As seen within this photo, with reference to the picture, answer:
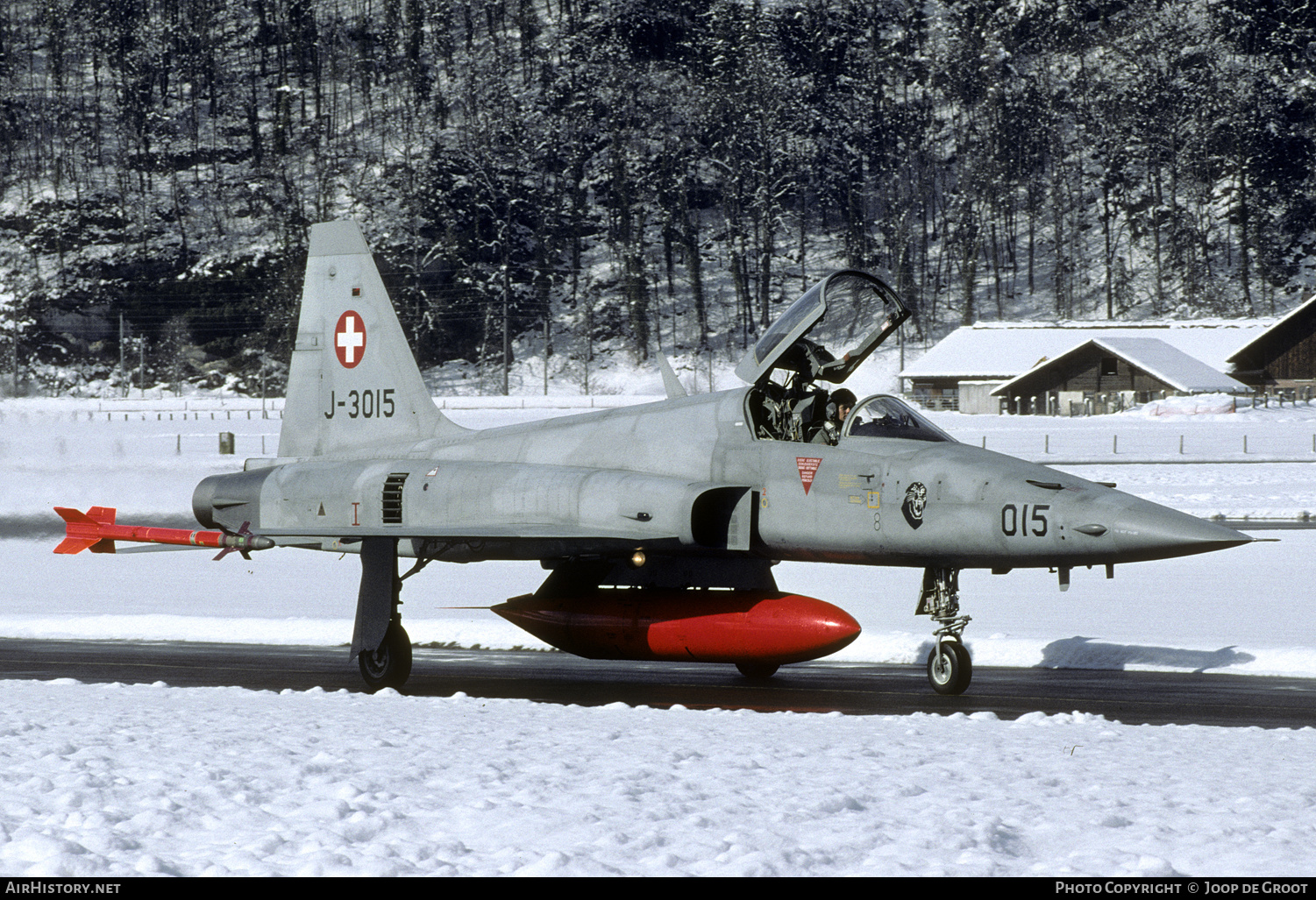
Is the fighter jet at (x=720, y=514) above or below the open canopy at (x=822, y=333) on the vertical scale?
below

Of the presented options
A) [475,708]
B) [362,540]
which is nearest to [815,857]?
[475,708]

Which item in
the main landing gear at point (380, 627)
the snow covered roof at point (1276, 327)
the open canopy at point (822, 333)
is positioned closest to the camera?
the open canopy at point (822, 333)

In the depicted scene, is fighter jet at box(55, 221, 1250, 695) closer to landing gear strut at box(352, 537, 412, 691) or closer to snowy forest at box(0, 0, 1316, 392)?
landing gear strut at box(352, 537, 412, 691)

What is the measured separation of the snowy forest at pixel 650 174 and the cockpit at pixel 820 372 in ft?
270

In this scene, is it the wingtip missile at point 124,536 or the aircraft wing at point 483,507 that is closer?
the aircraft wing at point 483,507

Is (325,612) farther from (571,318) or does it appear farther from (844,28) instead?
(844,28)

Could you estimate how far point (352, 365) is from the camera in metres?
15.3

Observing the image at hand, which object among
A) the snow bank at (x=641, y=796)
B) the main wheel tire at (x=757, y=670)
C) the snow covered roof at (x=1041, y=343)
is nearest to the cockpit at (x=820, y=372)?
the main wheel tire at (x=757, y=670)

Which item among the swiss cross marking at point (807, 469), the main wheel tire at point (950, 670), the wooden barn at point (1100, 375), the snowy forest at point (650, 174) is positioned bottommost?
the main wheel tire at point (950, 670)

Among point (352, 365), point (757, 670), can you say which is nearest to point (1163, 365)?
point (352, 365)

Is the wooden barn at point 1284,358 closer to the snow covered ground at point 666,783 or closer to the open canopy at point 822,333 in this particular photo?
the snow covered ground at point 666,783

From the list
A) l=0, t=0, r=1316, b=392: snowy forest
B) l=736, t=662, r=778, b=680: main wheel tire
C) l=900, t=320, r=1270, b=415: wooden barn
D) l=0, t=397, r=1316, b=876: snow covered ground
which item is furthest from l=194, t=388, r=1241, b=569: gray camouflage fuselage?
l=0, t=0, r=1316, b=392: snowy forest

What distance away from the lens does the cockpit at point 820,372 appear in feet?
38.0

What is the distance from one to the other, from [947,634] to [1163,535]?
7.46 ft
